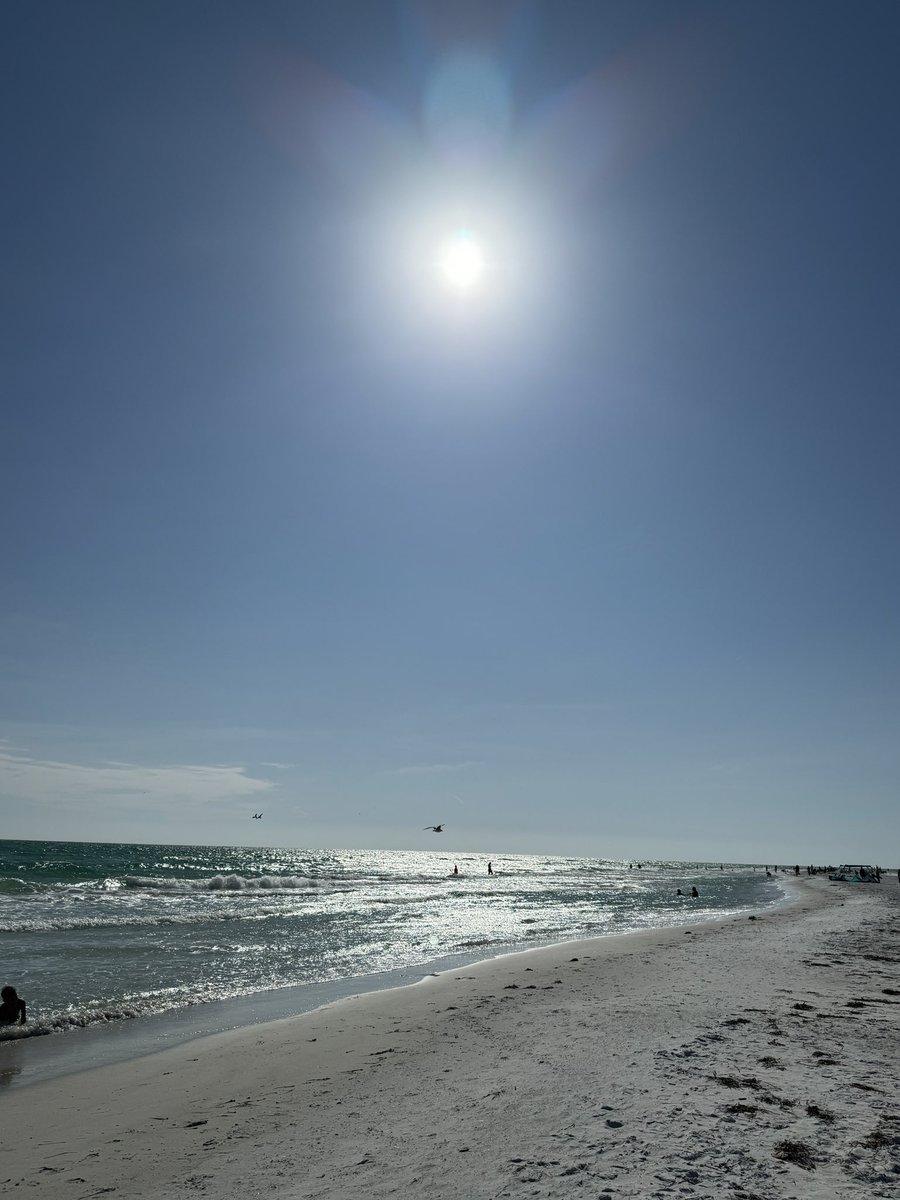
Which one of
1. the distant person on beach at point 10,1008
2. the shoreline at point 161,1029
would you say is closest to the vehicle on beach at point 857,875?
the shoreline at point 161,1029

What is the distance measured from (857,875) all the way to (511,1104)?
93.9 metres

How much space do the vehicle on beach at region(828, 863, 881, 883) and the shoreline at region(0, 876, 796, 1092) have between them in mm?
79718

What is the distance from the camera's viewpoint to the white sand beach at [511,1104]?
585 centimetres

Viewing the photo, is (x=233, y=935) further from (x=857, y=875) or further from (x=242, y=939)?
(x=857, y=875)

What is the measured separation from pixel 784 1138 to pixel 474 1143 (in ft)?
9.00

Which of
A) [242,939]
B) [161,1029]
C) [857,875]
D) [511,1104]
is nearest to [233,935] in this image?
[242,939]

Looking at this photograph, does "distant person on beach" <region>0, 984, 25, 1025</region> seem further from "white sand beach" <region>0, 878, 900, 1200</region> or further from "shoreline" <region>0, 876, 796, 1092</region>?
"white sand beach" <region>0, 878, 900, 1200</region>

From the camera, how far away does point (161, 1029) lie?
46.5ft

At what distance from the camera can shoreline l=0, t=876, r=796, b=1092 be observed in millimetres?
11820

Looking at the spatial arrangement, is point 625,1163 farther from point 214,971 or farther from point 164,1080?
point 214,971

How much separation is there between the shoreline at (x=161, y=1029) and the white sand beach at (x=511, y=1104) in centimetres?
79

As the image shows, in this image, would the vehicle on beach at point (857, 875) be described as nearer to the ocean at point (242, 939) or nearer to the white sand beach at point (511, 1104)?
the ocean at point (242, 939)

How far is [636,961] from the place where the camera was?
19.7 m

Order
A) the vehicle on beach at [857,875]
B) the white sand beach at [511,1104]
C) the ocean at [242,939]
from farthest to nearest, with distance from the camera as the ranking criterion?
the vehicle on beach at [857,875] < the ocean at [242,939] < the white sand beach at [511,1104]
